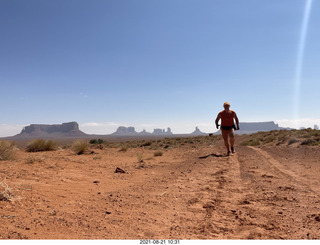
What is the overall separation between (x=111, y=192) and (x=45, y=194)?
45.1 inches

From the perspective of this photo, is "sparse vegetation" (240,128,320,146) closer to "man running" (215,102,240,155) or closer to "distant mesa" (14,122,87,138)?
"man running" (215,102,240,155)

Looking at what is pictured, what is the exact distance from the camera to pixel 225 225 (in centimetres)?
282

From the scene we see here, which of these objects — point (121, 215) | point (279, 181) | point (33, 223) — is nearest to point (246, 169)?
point (279, 181)

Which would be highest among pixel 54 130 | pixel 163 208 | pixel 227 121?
pixel 54 130

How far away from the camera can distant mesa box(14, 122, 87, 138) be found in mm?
169125

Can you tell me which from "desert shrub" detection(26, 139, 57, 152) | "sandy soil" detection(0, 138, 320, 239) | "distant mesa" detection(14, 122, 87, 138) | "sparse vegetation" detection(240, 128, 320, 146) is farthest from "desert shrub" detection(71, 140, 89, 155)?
"distant mesa" detection(14, 122, 87, 138)

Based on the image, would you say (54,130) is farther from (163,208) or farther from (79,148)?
(163,208)

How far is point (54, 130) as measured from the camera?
18262 centimetres

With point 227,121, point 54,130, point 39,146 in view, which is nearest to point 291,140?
point 227,121

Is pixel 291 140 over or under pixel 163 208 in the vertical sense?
over

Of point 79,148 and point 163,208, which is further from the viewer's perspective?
point 79,148

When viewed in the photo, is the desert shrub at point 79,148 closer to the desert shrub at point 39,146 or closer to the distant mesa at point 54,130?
the desert shrub at point 39,146

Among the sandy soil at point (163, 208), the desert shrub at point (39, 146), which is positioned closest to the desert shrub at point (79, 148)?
the desert shrub at point (39, 146)

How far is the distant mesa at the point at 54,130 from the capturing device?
555 ft
